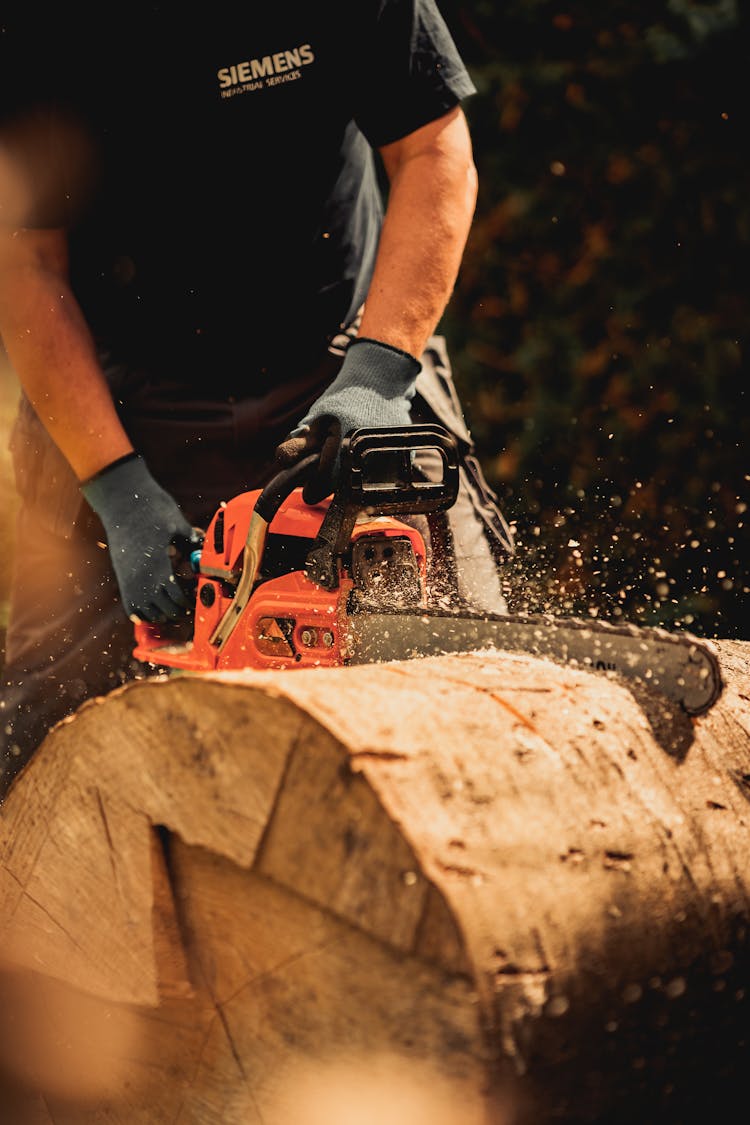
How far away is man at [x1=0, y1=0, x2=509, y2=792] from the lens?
2.21m

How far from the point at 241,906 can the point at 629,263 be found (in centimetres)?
340

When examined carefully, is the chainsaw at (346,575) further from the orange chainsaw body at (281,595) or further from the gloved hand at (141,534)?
the gloved hand at (141,534)

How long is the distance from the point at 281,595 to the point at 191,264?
987 millimetres

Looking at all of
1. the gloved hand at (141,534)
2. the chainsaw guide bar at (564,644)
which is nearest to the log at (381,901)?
the chainsaw guide bar at (564,644)

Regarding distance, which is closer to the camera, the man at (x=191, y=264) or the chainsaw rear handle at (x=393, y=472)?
the chainsaw rear handle at (x=393, y=472)

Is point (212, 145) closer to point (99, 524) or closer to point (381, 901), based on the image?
point (99, 524)

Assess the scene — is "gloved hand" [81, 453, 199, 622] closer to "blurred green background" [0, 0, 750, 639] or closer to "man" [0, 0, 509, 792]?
"man" [0, 0, 509, 792]

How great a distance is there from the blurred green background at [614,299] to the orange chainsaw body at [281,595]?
2.14 metres

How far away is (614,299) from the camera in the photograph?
Result: 3.98 meters

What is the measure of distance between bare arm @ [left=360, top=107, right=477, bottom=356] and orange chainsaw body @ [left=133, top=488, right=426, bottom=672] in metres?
0.59

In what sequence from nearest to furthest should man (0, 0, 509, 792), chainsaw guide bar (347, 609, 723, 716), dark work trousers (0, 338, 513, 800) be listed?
chainsaw guide bar (347, 609, 723, 716)
man (0, 0, 509, 792)
dark work trousers (0, 338, 513, 800)

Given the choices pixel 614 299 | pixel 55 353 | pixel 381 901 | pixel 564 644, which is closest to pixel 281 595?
pixel 564 644

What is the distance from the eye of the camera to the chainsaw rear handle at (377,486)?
160 cm

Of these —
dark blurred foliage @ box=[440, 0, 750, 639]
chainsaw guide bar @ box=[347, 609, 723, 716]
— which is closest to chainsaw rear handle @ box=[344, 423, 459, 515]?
chainsaw guide bar @ box=[347, 609, 723, 716]
